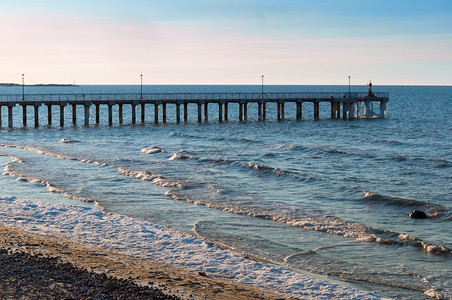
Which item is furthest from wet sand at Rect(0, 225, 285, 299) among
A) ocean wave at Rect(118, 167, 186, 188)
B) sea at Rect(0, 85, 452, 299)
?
ocean wave at Rect(118, 167, 186, 188)

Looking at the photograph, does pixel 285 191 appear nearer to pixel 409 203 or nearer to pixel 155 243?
pixel 409 203

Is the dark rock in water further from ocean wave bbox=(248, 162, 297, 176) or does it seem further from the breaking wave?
the breaking wave

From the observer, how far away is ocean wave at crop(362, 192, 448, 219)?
2298 cm

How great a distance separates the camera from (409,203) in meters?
24.7

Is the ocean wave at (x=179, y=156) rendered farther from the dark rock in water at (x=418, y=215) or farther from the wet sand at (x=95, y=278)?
the wet sand at (x=95, y=278)

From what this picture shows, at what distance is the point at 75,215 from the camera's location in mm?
21688

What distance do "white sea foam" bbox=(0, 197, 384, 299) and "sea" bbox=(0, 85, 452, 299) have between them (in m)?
0.78

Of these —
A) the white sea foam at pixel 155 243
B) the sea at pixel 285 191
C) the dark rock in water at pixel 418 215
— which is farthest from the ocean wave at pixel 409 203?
the white sea foam at pixel 155 243

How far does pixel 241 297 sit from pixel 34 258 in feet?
18.1

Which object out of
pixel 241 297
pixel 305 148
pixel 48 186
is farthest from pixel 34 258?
pixel 305 148

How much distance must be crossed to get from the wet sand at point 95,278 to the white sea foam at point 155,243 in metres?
0.64

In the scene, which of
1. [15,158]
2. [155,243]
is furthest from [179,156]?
[155,243]

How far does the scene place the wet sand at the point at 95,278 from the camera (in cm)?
1259

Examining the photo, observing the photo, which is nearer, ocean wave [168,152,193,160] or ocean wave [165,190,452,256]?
ocean wave [165,190,452,256]
